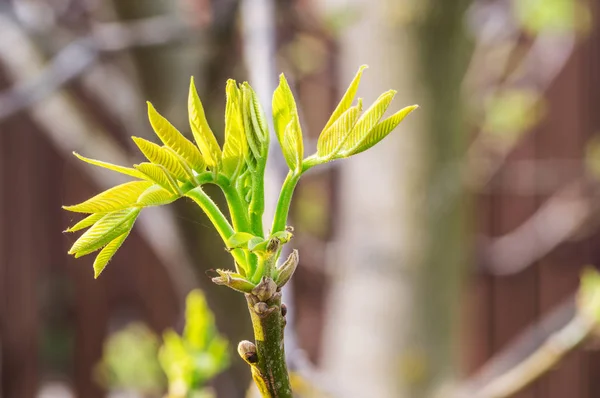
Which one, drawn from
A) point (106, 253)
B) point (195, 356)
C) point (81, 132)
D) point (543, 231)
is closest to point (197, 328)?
point (195, 356)

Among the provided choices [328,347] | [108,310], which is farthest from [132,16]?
[108,310]

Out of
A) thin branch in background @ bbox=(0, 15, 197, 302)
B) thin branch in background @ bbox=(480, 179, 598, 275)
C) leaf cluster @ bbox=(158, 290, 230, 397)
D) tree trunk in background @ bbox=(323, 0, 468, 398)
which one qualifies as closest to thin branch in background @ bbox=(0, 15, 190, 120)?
thin branch in background @ bbox=(0, 15, 197, 302)

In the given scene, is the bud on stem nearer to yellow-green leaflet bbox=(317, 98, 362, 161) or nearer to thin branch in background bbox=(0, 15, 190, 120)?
yellow-green leaflet bbox=(317, 98, 362, 161)

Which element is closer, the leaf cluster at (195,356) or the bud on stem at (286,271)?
the bud on stem at (286,271)

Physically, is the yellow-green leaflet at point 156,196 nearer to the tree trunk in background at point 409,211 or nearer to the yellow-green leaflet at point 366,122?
the yellow-green leaflet at point 366,122

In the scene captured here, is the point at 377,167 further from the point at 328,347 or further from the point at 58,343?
the point at 58,343

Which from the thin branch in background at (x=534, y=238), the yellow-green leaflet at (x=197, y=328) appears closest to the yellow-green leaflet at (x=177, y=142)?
the yellow-green leaflet at (x=197, y=328)
